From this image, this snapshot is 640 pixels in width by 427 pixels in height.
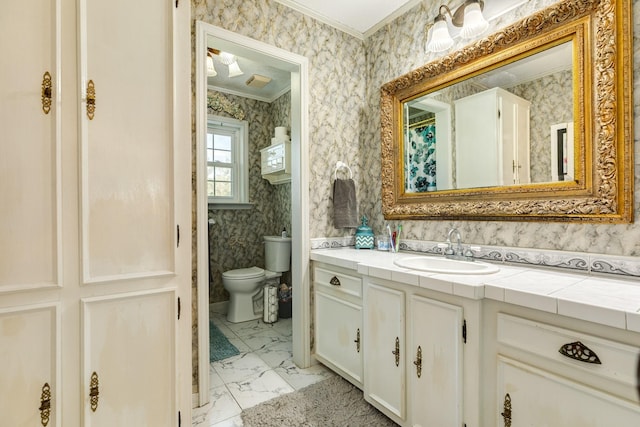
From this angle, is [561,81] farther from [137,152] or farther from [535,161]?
[137,152]

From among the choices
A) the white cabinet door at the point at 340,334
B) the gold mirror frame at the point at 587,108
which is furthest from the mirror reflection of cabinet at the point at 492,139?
the white cabinet door at the point at 340,334

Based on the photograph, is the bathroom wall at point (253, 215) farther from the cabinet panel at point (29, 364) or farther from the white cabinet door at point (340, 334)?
the cabinet panel at point (29, 364)

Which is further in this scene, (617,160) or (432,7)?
(432,7)

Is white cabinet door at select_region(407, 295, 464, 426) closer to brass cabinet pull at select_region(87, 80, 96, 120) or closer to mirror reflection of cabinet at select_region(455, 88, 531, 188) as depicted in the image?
mirror reflection of cabinet at select_region(455, 88, 531, 188)

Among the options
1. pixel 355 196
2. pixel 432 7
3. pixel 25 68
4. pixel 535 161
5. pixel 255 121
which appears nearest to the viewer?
pixel 25 68

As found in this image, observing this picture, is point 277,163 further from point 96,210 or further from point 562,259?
point 562,259

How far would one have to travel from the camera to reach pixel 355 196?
2.35m

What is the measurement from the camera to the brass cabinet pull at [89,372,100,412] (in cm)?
106

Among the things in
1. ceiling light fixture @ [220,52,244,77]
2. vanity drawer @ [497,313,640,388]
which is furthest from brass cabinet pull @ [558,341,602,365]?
ceiling light fixture @ [220,52,244,77]

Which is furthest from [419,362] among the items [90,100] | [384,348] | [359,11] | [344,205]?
[359,11]

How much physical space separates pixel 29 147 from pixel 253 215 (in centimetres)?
283

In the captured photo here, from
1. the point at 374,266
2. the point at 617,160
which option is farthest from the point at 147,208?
the point at 617,160

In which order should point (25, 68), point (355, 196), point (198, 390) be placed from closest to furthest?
point (25, 68), point (198, 390), point (355, 196)

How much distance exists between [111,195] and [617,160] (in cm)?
207
